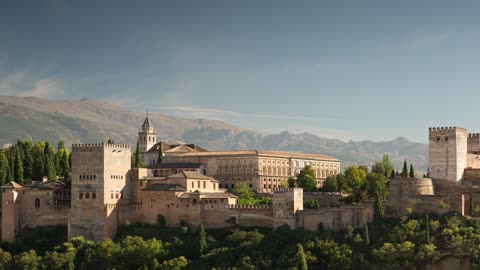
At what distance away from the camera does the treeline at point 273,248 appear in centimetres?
4819

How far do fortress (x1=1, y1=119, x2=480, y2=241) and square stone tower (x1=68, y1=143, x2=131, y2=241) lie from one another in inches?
3.3

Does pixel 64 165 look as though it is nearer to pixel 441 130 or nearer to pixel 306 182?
pixel 306 182

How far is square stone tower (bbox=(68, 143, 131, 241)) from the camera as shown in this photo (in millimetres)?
60188

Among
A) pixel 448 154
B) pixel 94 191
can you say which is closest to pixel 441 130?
pixel 448 154

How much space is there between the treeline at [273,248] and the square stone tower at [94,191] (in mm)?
1376

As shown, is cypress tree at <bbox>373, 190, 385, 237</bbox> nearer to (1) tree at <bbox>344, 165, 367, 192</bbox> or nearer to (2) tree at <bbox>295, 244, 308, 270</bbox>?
(2) tree at <bbox>295, 244, 308, 270</bbox>

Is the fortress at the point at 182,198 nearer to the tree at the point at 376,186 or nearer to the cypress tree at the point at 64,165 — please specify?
the tree at the point at 376,186

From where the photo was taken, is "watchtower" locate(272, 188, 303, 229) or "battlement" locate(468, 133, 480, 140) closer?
"watchtower" locate(272, 188, 303, 229)

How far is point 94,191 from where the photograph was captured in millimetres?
60531

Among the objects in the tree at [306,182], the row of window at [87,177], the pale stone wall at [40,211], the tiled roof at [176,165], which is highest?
the tiled roof at [176,165]

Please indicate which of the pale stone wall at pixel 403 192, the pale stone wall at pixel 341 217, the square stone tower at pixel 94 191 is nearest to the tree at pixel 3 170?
the square stone tower at pixel 94 191

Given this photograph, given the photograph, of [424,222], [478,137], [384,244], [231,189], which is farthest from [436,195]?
[231,189]

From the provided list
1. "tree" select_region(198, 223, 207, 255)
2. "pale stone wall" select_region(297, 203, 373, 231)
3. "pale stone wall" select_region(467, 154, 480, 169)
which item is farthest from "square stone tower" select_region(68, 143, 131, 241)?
"pale stone wall" select_region(467, 154, 480, 169)

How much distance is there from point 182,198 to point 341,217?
14.4 meters
